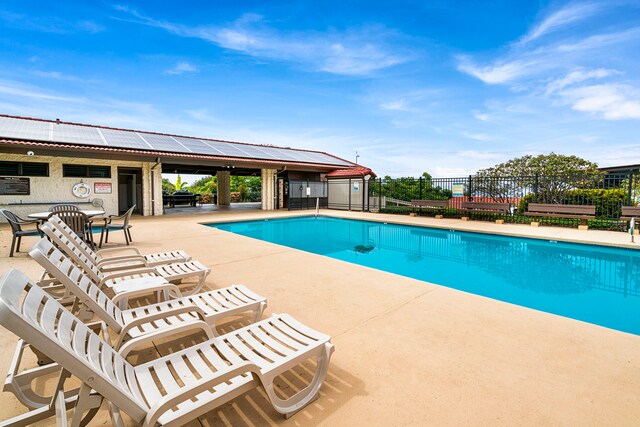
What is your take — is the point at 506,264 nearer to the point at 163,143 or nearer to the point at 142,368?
the point at 142,368

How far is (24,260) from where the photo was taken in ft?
18.6

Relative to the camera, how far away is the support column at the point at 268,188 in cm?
1877

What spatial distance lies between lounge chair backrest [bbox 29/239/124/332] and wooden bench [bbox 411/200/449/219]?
13980 millimetres

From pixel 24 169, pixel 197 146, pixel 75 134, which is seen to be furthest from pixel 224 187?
pixel 24 169

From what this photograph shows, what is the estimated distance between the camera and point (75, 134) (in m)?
13.8

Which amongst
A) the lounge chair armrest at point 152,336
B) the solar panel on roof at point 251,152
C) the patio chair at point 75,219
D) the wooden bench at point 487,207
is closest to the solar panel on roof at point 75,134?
the solar panel on roof at point 251,152

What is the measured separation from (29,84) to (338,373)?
1136 inches

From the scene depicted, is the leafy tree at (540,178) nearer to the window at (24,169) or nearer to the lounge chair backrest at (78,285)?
the lounge chair backrest at (78,285)

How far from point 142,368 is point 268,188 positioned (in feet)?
57.5

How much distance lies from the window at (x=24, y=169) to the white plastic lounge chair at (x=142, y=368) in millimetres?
14745

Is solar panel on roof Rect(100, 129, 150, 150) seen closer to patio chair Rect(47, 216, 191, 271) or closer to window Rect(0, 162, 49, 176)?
window Rect(0, 162, 49, 176)

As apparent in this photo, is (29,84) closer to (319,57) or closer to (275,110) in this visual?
(275,110)

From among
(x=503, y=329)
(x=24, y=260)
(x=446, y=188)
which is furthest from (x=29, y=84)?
(x=503, y=329)

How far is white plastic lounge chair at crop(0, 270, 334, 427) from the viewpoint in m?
1.19
